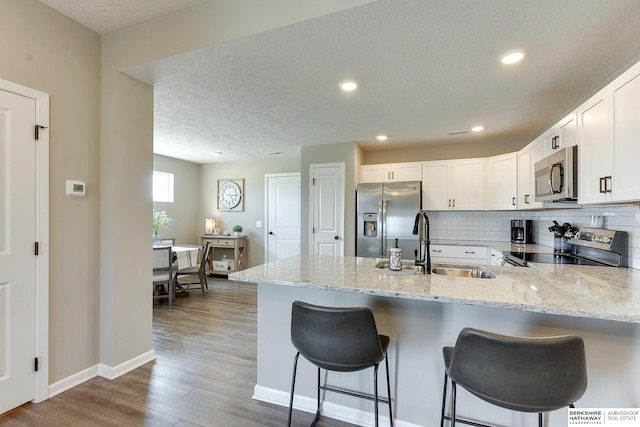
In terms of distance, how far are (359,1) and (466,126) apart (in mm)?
2657

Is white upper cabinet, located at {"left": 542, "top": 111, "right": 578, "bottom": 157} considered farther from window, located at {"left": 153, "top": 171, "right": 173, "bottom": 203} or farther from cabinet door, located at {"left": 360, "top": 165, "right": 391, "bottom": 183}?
window, located at {"left": 153, "top": 171, "right": 173, "bottom": 203}

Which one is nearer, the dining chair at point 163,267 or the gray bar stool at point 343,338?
the gray bar stool at point 343,338

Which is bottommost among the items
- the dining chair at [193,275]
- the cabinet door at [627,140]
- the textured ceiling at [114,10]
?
the dining chair at [193,275]

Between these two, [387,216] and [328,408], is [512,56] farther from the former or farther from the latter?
[328,408]

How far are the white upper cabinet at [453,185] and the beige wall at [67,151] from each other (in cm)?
397

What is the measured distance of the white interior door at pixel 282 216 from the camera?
5.93 metres

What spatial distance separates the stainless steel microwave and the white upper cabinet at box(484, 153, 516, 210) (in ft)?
3.57

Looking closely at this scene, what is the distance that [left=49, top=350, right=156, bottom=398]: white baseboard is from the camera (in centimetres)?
209

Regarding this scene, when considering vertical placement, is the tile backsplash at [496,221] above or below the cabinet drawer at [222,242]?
above

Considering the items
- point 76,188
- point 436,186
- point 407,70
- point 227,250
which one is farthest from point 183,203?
point 407,70

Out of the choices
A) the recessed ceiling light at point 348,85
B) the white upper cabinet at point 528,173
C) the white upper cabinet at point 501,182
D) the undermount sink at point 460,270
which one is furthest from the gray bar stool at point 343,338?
the white upper cabinet at point 501,182

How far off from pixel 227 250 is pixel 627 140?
240 inches

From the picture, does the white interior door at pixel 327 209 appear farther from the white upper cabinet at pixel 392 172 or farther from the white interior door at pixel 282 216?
the white interior door at pixel 282 216

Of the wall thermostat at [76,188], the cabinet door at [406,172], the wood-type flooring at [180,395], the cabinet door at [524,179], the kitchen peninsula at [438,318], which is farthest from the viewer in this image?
the cabinet door at [406,172]
